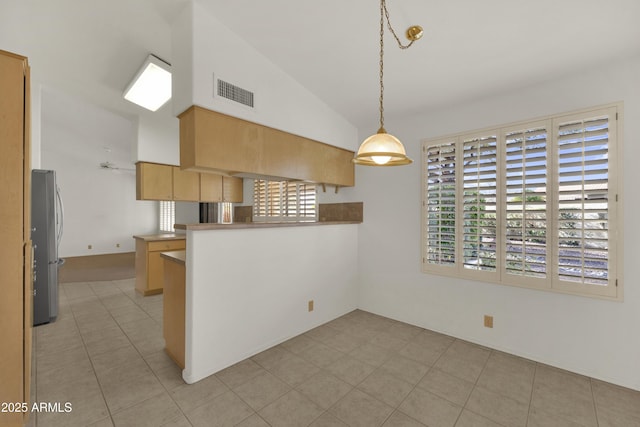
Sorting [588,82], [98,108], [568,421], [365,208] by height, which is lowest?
[568,421]

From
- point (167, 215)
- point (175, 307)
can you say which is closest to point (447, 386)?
point (175, 307)

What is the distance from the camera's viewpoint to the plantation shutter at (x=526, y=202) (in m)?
2.52

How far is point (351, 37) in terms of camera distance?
2.36 m

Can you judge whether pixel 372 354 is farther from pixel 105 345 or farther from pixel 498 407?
pixel 105 345

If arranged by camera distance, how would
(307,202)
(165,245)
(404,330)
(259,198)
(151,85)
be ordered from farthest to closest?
(259,198)
(165,245)
(307,202)
(151,85)
(404,330)

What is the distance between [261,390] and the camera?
2166 millimetres

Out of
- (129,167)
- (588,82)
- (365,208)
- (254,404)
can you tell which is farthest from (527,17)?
(129,167)

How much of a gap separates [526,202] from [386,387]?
200cm

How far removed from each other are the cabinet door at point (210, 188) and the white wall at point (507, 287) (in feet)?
9.78

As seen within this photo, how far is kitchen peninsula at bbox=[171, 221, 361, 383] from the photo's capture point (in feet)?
7.55

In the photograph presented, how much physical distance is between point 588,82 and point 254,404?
3591 mm

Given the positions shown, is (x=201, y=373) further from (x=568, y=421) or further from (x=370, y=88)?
(x=370, y=88)

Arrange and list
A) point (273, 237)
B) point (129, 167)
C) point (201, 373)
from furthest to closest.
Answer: point (129, 167)
point (273, 237)
point (201, 373)

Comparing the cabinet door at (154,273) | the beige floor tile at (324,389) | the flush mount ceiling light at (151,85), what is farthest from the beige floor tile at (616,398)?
the cabinet door at (154,273)
